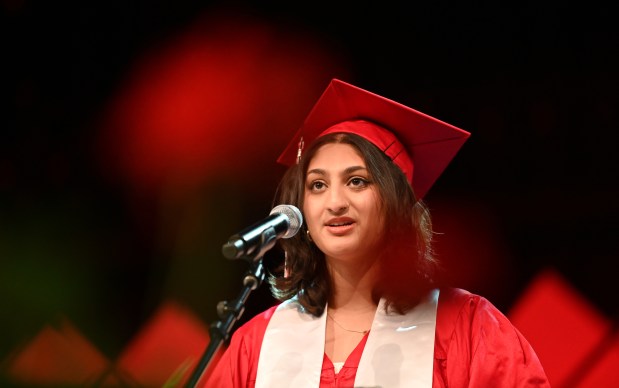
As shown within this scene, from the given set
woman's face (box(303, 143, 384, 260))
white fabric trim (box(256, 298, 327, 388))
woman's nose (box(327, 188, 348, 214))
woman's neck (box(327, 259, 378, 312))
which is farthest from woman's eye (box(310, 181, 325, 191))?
white fabric trim (box(256, 298, 327, 388))

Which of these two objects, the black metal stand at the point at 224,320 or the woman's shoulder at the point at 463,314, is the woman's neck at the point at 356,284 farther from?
the black metal stand at the point at 224,320

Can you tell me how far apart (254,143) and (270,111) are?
0.18m

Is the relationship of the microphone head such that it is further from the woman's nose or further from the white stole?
the white stole

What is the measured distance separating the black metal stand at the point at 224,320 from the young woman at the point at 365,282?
730mm

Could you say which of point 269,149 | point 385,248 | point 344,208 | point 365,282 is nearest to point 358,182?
point 344,208

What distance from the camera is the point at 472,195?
9.39 feet

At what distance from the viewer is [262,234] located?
4.55 ft

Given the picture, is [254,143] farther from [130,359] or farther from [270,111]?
[130,359]

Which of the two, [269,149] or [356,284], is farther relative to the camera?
[269,149]

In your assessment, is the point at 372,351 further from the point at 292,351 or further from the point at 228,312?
the point at 228,312

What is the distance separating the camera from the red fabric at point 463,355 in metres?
A: 1.86

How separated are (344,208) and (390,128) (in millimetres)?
396

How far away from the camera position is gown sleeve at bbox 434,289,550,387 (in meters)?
1.86

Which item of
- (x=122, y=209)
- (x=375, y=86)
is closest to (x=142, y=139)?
(x=122, y=209)
